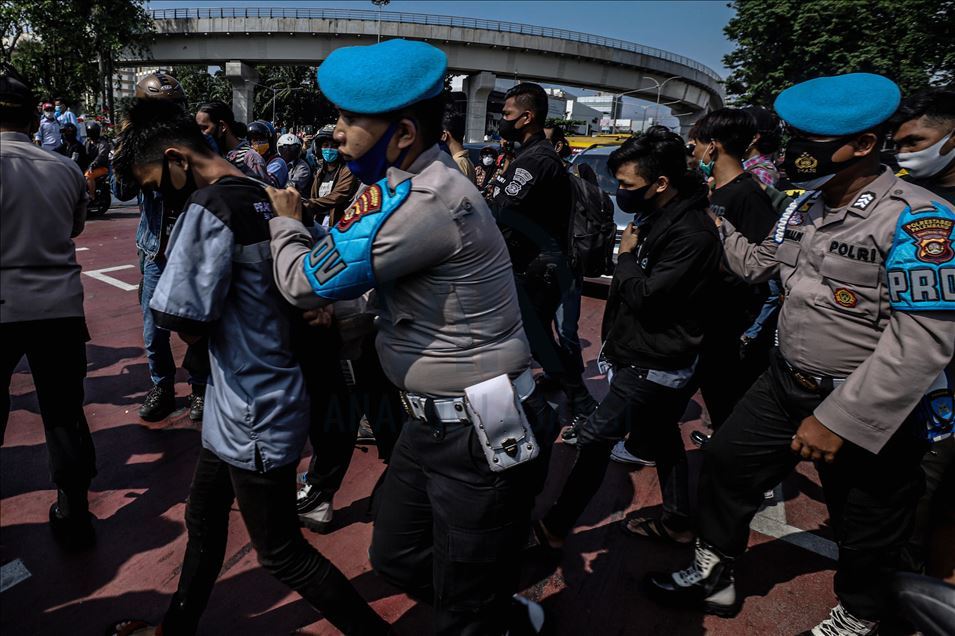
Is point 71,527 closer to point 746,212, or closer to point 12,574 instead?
point 12,574

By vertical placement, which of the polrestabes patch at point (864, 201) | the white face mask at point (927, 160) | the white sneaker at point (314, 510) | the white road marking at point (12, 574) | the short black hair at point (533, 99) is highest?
the short black hair at point (533, 99)

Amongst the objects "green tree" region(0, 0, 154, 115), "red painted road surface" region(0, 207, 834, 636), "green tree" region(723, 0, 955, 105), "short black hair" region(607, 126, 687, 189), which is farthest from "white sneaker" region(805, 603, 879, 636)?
"green tree" region(0, 0, 154, 115)

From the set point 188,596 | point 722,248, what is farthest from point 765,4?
point 188,596

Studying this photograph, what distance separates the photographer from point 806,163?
2041 millimetres

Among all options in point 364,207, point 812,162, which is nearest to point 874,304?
point 812,162

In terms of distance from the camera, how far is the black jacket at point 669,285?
241 cm

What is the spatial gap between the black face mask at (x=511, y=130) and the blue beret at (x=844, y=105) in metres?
2.16

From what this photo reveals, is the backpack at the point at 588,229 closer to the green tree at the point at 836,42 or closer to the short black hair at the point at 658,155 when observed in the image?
the short black hair at the point at 658,155

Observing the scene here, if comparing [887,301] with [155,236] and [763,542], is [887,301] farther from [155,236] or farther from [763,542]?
[155,236]

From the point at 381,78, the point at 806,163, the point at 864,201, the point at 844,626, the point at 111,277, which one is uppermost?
the point at 381,78

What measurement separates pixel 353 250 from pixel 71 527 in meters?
2.32

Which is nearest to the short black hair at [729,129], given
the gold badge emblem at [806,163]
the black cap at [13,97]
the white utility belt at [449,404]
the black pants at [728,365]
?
the black pants at [728,365]

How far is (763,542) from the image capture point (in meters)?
3.01

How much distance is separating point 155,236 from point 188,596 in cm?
247
